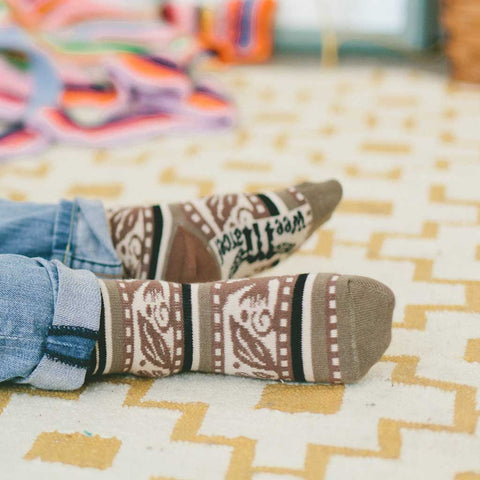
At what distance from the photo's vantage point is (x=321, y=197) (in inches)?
37.4

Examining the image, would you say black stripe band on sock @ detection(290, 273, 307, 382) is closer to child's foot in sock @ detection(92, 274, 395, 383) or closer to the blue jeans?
child's foot in sock @ detection(92, 274, 395, 383)

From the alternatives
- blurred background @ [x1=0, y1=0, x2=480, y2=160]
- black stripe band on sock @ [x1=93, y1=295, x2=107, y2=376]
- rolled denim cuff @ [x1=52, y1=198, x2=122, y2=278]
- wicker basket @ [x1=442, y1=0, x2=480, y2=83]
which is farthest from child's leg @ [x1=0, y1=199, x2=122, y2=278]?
wicker basket @ [x1=442, y1=0, x2=480, y2=83]

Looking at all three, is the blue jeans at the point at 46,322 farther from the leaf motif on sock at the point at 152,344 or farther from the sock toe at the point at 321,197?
the sock toe at the point at 321,197

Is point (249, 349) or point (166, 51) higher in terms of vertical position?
point (166, 51)

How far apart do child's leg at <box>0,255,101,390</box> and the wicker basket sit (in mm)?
1304

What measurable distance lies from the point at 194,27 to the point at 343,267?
121 cm

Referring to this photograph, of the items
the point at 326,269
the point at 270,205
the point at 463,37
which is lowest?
the point at 326,269

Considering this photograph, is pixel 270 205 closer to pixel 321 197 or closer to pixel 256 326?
pixel 321 197

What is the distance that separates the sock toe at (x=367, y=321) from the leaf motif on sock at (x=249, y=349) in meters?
0.08

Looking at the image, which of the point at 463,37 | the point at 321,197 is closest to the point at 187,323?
the point at 321,197

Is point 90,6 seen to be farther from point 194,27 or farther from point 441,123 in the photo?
point 441,123

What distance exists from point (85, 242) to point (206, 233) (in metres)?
0.13

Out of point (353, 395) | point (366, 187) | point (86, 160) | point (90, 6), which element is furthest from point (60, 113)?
point (353, 395)

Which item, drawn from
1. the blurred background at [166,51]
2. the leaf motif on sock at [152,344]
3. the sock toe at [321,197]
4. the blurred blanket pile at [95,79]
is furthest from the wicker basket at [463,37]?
the leaf motif on sock at [152,344]
